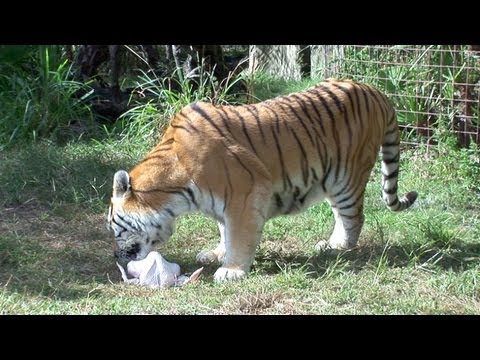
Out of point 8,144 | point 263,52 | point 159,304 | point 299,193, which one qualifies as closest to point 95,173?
point 8,144

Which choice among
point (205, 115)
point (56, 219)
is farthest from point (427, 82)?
point (56, 219)

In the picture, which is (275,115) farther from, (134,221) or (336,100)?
(134,221)

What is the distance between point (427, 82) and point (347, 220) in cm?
292

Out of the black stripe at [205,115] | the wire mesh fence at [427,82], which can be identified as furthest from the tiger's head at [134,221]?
the wire mesh fence at [427,82]

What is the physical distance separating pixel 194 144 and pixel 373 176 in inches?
113

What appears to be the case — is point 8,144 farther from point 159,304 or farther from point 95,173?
point 159,304

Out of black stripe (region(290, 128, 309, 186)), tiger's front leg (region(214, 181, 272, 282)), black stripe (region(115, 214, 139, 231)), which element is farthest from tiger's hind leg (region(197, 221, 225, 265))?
black stripe (region(290, 128, 309, 186))

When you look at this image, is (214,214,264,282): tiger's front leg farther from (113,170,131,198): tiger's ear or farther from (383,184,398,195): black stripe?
(383,184,398,195): black stripe

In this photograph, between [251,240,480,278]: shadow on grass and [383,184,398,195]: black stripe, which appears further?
[383,184,398,195]: black stripe

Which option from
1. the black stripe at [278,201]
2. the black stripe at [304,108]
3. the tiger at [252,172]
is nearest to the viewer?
the tiger at [252,172]

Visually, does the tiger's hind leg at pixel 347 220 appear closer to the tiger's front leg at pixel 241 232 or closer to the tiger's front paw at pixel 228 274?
the tiger's front leg at pixel 241 232

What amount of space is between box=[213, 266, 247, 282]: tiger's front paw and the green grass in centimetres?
6

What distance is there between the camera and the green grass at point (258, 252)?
4898 millimetres

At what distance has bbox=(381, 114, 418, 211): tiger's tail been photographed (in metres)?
6.26
